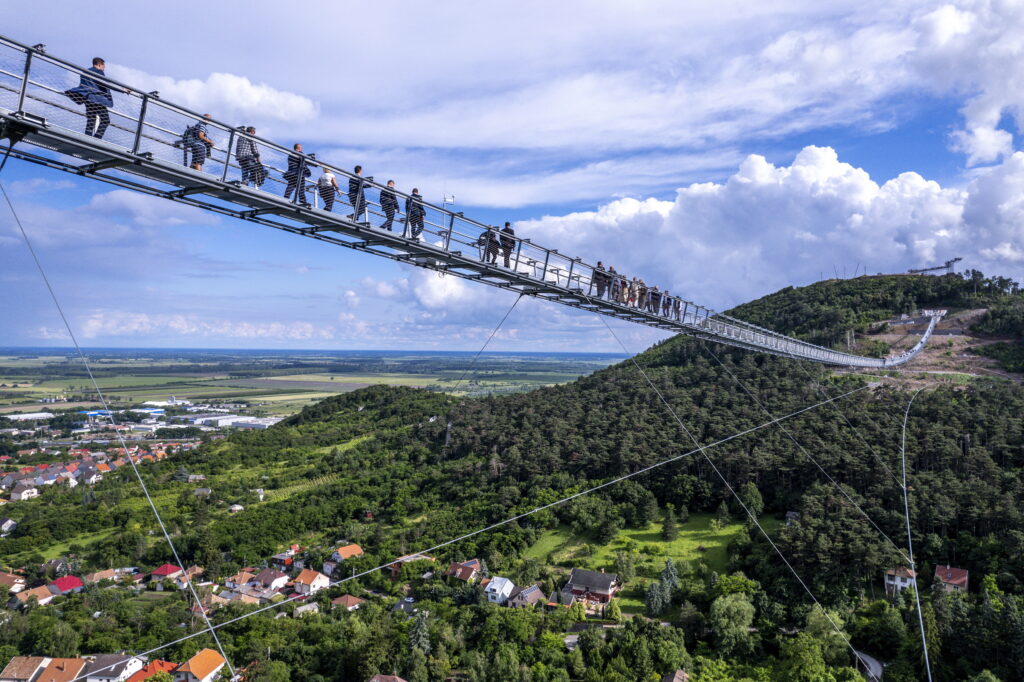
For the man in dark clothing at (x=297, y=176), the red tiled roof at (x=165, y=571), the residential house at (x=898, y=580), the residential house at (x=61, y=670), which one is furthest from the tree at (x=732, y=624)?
the red tiled roof at (x=165, y=571)

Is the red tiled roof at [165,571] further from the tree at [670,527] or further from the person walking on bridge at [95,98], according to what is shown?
the person walking on bridge at [95,98]

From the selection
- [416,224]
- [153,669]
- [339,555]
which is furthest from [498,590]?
[416,224]

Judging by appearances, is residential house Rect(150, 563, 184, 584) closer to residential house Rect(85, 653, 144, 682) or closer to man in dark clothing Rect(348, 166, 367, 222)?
residential house Rect(85, 653, 144, 682)

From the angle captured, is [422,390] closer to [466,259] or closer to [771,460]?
[771,460]

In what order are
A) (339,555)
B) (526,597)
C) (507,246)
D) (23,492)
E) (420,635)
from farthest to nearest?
(23,492) < (339,555) < (526,597) < (420,635) < (507,246)

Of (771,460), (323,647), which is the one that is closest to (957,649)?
(771,460)

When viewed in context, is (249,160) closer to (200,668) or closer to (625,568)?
(200,668)

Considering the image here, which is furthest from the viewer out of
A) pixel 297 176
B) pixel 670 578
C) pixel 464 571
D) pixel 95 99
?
pixel 464 571
